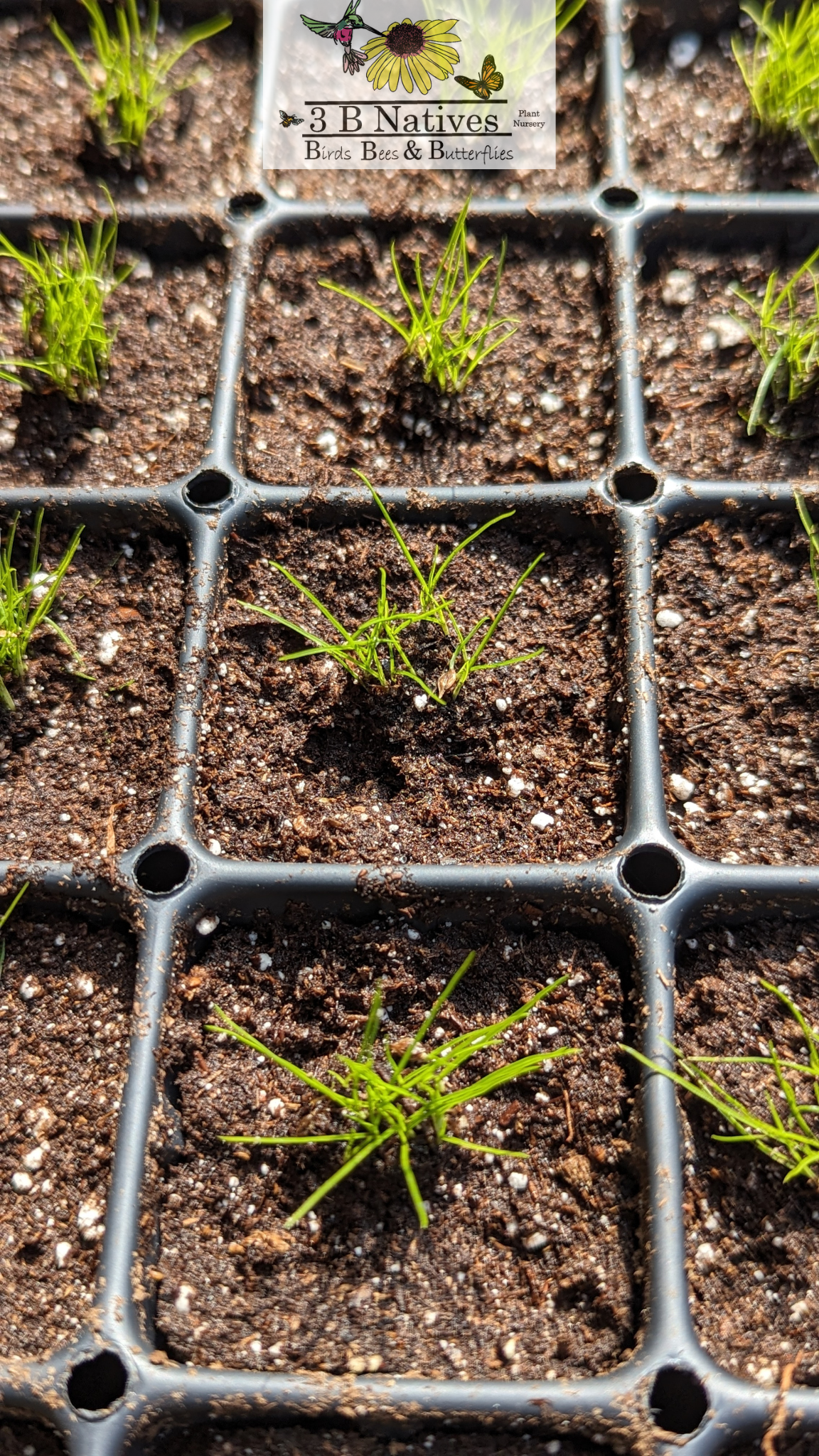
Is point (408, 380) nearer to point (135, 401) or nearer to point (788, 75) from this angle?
point (135, 401)

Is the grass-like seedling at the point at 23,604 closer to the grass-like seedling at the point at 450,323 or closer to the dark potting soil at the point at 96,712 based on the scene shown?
the dark potting soil at the point at 96,712

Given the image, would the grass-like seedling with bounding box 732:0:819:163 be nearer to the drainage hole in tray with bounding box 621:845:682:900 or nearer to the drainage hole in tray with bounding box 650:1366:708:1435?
the drainage hole in tray with bounding box 621:845:682:900

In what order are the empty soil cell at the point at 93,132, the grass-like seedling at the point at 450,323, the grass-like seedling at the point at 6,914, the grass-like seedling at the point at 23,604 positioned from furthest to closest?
the empty soil cell at the point at 93,132 < the grass-like seedling at the point at 450,323 < the grass-like seedling at the point at 23,604 < the grass-like seedling at the point at 6,914

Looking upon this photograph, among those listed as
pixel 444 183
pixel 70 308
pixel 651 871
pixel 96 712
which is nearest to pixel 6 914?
pixel 96 712

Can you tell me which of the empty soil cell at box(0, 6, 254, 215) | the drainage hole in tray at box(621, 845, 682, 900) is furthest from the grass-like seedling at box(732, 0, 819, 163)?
the drainage hole in tray at box(621, 845, 682, 900)

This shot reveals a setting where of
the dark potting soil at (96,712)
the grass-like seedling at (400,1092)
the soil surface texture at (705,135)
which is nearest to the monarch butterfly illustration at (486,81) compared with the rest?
the soil surface texture at (705,135)

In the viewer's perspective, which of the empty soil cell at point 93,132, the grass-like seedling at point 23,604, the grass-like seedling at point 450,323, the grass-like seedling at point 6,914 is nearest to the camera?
the grass-like seedling at point 6,914
